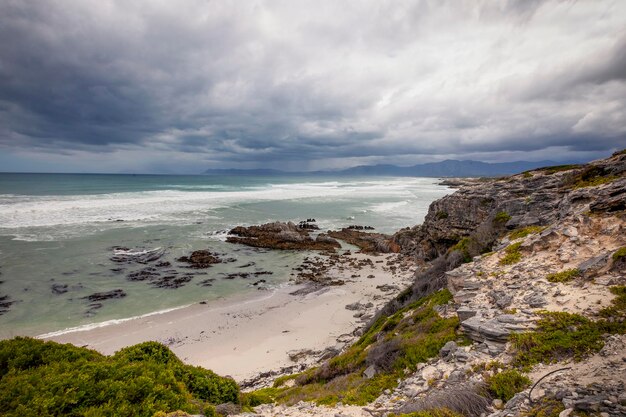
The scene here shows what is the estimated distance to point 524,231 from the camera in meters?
12.8

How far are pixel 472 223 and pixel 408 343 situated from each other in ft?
50.6

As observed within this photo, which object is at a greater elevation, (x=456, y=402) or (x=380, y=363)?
(x=456, y=402)

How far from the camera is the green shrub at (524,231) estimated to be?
12183 mm

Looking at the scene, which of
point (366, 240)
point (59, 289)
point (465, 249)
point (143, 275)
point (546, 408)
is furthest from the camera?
point (366, 240)

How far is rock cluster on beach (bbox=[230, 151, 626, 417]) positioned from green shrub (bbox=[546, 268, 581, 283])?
0.02 metres

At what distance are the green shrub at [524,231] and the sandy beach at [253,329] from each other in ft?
30.3

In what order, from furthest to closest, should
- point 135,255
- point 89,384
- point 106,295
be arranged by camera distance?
point 135,255 < point 106,295 < point 89,384

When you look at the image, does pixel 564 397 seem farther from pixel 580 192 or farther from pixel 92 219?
pixel 92 219

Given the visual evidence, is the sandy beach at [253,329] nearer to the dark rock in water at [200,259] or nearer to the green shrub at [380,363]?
the green shrub at [380,363]

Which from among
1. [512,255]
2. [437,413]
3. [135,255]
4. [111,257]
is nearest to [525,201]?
[512,255]

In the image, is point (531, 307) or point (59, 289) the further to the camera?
point (59, 289)

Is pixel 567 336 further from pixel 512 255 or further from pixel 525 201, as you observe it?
pixel 525 201

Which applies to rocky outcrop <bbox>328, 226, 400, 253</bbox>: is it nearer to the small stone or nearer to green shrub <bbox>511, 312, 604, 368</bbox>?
the small stone

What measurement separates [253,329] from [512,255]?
14124 millimetres
